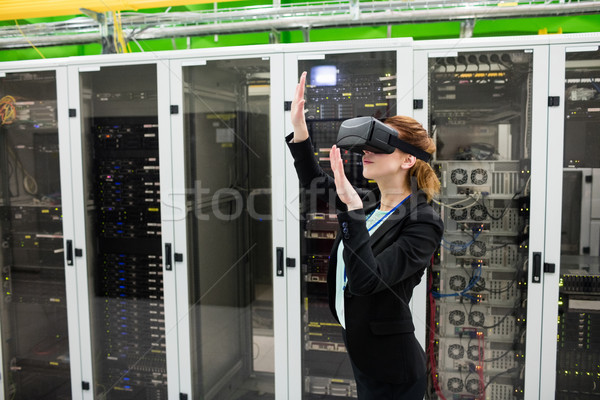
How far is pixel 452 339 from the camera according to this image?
2451 mm

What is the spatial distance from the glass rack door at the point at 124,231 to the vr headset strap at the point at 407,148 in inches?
64.3

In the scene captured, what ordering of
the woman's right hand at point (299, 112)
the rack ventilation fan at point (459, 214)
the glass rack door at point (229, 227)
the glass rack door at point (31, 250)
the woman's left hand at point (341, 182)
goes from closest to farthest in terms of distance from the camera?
the woman's left hand at point (341, 182)
the woman's right hand at point (299, 112)
the rack ventilation fan at point (459, 214)
the glass rack door at point (229, 227)
the glass rack door at point (31, 250)

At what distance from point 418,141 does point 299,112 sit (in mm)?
431

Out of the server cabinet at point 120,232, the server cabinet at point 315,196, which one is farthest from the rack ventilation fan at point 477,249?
the server cabinet at point 120,232

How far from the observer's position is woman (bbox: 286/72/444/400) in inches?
49.3

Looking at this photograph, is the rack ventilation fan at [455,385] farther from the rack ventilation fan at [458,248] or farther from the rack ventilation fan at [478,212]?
the rack ventilation fan at [478,212]

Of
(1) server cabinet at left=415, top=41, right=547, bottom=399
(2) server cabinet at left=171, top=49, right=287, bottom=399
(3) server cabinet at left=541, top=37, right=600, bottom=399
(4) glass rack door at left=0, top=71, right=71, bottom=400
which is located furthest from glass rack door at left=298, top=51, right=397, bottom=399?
(4) glass rack door at left=0, top=71, right=71, bottom=400

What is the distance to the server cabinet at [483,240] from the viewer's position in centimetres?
231

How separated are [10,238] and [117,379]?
1149 mm

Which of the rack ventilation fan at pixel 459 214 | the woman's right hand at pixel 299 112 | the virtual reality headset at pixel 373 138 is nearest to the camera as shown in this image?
the virtual reality headset at pixel 373 138

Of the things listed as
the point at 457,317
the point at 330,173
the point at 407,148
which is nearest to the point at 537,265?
the point at 457,317

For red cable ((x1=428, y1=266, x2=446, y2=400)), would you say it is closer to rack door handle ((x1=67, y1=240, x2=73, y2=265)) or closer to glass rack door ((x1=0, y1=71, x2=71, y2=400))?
rack door handle ((x1=67, y1=240, x2=73, y2=265))

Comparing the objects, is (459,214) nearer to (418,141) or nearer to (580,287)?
(580,287)

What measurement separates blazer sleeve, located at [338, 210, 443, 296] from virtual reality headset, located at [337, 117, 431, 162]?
0.22 meters
